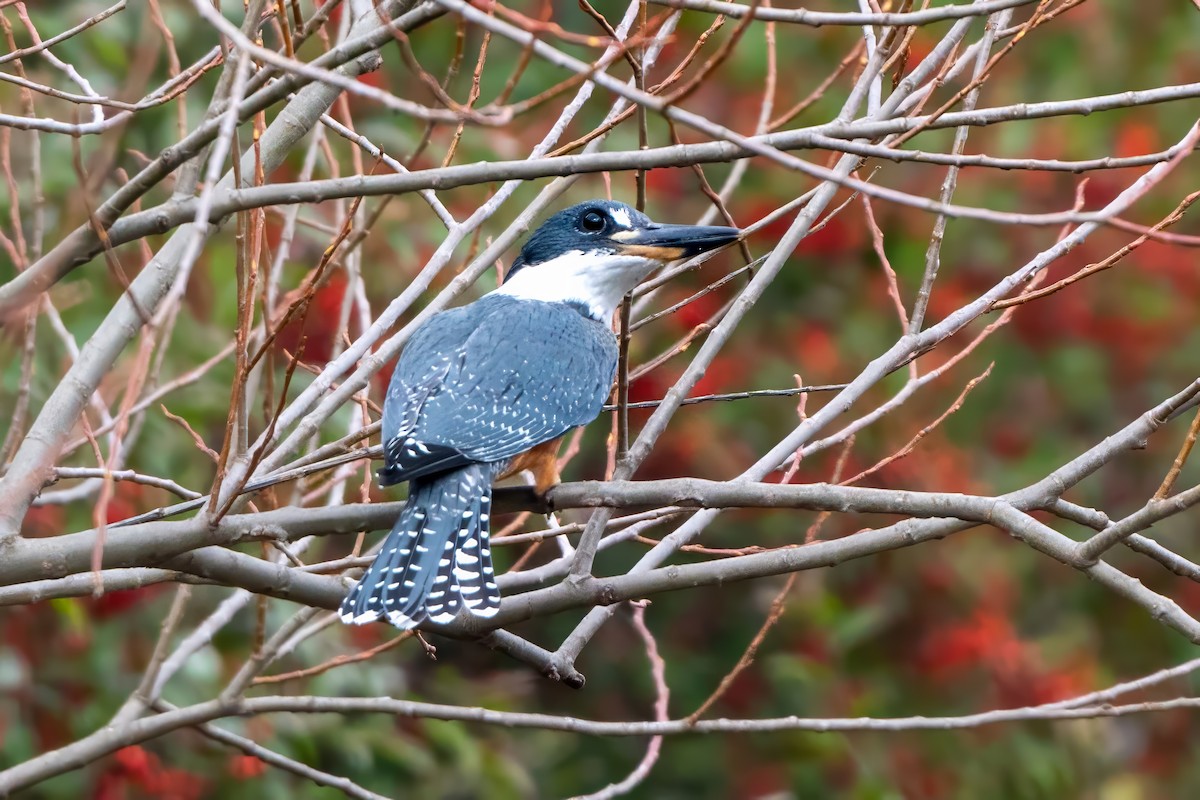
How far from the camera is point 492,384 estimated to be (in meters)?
3.33

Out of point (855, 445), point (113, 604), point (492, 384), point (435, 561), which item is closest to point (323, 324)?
point (113, 604)

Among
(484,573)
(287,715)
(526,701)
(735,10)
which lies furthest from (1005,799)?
(735,10)

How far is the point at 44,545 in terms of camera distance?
222 cm

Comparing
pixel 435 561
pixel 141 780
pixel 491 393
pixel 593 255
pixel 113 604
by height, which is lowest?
pixel 141 780

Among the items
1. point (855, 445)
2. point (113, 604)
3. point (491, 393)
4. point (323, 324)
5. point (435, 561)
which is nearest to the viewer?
point (435, 561)

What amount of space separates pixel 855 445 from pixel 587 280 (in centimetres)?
191

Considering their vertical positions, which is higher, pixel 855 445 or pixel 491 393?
pixel 855 445

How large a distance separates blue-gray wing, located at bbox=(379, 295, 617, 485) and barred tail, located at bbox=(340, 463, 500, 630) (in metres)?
0.06

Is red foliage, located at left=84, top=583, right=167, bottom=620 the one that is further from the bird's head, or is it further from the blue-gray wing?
the bird's head

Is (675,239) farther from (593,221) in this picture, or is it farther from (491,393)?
(491,393)

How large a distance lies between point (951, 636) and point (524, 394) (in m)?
2.60

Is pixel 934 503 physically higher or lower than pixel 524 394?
lower

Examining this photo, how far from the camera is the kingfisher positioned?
274 centimetres

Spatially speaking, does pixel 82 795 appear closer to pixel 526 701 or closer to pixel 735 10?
pixel 526 701
